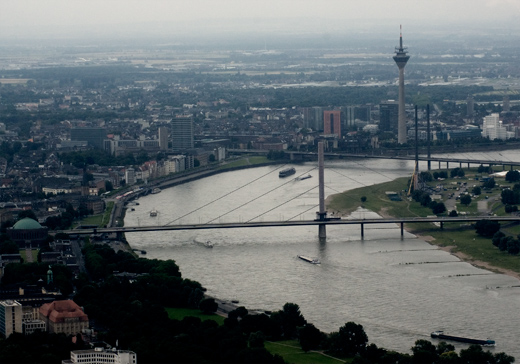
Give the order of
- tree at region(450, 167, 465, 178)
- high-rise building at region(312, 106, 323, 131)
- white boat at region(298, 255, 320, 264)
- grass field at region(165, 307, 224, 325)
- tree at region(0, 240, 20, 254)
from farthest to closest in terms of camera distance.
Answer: high-rise building at region(312, 106, 323, 131) < tree at region(450, 167, 465, 178) < tree at region(0, 240, 20, 254) < white boat at region(298, 255, 320, 264) < grass field at region(165, 307, 224, 325)

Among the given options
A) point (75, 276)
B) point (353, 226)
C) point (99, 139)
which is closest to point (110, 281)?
point (75, 276)

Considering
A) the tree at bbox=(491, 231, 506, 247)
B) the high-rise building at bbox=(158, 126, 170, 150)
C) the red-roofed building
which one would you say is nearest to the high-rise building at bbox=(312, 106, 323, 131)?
the high-rise building at bbox=(158, 126, 170, 150)

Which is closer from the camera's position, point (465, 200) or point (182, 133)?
point (465, 200)

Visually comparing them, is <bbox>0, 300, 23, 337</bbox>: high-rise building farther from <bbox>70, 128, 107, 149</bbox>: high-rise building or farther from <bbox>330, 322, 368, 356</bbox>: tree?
<bbox>70, 128, 107, 149</bbox>: high-rise building

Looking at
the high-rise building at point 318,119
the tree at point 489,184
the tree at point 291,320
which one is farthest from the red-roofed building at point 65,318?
the high-rise building at point 318,119

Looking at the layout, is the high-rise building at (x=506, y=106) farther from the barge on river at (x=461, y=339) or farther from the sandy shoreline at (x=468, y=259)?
the barge on river at (x=461, y=339)

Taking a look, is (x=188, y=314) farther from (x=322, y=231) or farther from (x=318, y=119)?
(x=318, y=119)

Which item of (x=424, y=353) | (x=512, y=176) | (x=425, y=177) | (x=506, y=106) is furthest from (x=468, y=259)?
(x=506, y=106)
